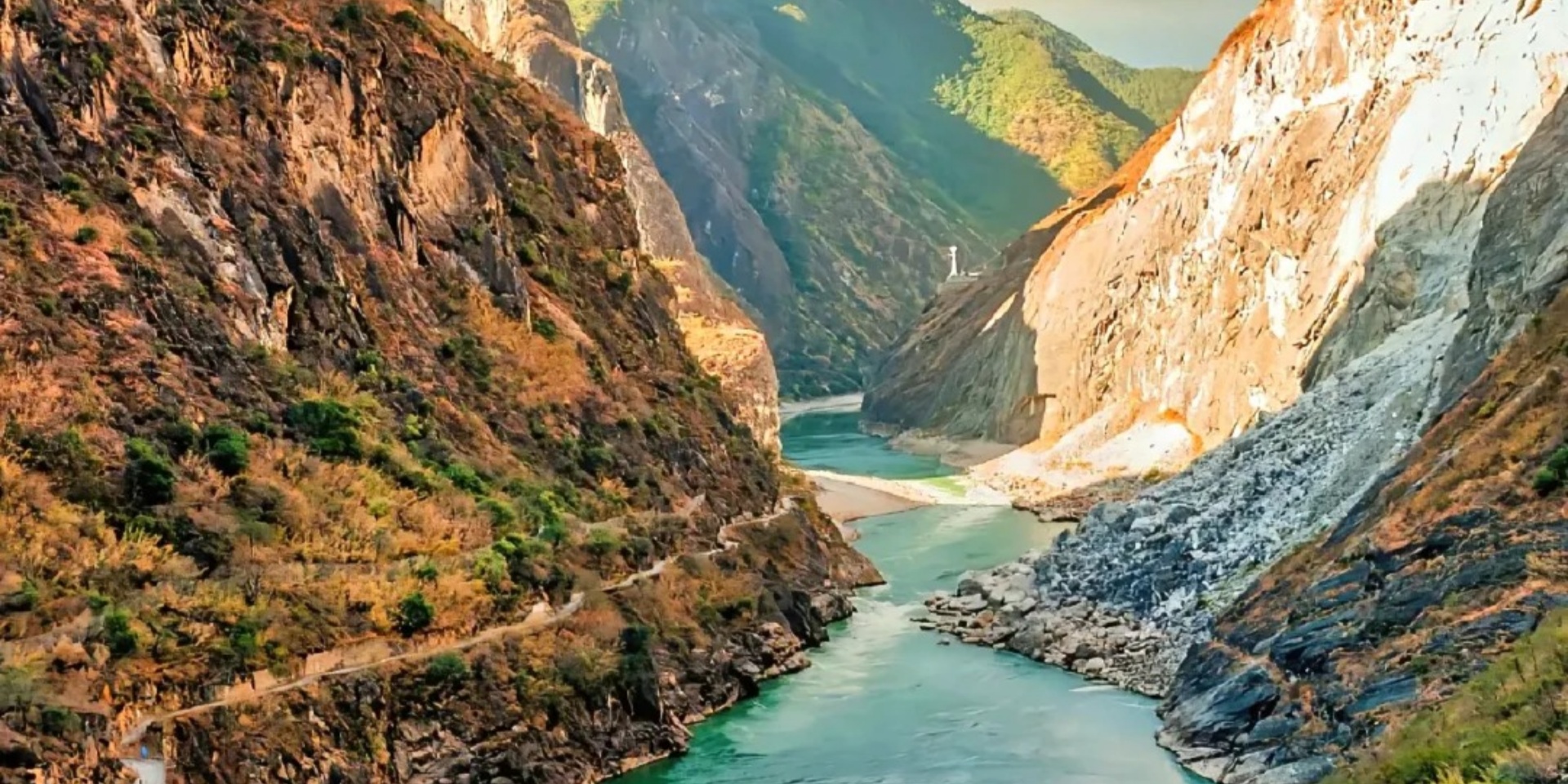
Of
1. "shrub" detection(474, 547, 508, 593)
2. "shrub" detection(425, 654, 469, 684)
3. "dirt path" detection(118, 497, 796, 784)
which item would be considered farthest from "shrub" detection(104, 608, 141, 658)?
"shrub" detection(474, 547, 508, 593)

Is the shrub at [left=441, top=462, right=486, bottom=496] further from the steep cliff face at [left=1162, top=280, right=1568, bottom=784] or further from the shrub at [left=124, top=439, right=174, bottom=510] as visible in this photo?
the steep cliff face at [left=1162, top=280, right=1568, bottom=784]

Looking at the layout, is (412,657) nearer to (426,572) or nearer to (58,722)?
(426,572)

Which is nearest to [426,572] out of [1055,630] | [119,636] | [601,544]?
[601,544]

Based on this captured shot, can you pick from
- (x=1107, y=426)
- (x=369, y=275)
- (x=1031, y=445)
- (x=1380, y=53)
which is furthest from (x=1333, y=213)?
(x=369, y=275)

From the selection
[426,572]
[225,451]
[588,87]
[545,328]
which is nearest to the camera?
[225,451]

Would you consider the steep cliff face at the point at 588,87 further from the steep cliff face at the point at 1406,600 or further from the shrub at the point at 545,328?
the steep cliff face at the point at 1406,600

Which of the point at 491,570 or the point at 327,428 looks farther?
the point at 327,428
